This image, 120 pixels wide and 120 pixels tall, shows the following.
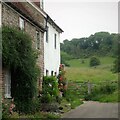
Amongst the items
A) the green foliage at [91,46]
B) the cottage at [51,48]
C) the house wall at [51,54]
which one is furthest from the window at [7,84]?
the green foliage at [91,46]

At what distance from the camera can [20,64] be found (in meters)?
17.4

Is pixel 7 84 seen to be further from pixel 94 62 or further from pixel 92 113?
pixel 94 62

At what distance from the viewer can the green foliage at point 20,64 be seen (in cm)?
1667

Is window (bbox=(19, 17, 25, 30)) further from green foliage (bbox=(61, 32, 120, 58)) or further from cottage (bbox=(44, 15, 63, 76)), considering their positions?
green foliage (bbox=(61, 32, 120, 58))

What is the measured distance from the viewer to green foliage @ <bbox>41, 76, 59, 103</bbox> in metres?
22.6

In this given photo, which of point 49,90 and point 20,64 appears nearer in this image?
point 20,64

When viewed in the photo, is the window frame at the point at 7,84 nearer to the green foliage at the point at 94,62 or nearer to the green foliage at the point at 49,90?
the green foliage at the point at 49,90

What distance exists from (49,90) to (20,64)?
735 centimetres

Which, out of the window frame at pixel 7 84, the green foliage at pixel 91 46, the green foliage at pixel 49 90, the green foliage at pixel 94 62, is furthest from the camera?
the green foliage at pixel 91 46

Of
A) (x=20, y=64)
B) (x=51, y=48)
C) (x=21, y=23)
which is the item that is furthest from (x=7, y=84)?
(x=51, y=48)

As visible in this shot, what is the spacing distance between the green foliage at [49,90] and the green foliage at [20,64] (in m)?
2.86

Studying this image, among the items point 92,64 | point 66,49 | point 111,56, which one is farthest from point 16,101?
point 66,49

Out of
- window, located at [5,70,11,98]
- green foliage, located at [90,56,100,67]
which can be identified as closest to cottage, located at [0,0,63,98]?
window, located at [5,70,11,98]

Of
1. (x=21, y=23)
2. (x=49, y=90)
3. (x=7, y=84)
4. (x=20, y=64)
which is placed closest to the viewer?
(x=20, y=64)
